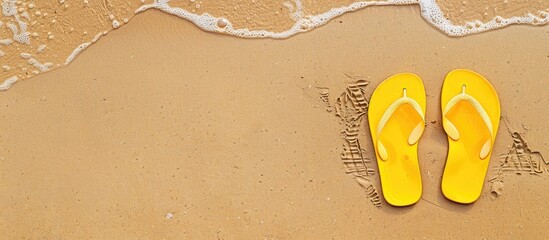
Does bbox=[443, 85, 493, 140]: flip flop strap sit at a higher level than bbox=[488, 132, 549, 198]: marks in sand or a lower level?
higher

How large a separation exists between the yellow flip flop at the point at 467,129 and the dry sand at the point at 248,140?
1.7 inches

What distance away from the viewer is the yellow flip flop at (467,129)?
7.94 feet

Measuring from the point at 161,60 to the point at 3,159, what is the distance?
36.8 inches

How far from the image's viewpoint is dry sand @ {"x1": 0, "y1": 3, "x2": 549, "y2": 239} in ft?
7.97

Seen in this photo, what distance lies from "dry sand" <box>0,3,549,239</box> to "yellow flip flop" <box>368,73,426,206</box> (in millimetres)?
50

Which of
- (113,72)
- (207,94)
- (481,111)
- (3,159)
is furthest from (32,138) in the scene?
(481,111)

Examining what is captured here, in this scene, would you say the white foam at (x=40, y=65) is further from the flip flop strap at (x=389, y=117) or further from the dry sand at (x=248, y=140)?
the flip flop strap at (x=389, y=117)

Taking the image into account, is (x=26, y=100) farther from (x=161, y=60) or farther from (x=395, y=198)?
(x=395, y=198)

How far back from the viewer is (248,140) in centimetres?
248

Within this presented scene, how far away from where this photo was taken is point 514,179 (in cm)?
242

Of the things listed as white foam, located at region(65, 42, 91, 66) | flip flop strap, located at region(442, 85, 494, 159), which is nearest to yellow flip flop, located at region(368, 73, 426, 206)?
flip flop strap, located at region(442, 85, 494, 159)

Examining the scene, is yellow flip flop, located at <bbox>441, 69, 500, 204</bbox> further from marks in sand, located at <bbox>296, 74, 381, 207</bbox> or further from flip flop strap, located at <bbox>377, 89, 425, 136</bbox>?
marks in sand, located at <bbox>296, 74, 381, 207</bbox>

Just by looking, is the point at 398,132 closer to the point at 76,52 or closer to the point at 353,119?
the point at 353,119

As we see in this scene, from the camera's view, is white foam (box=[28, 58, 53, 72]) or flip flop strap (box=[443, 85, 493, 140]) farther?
white foam (box=[28, 58, 53, 72])
